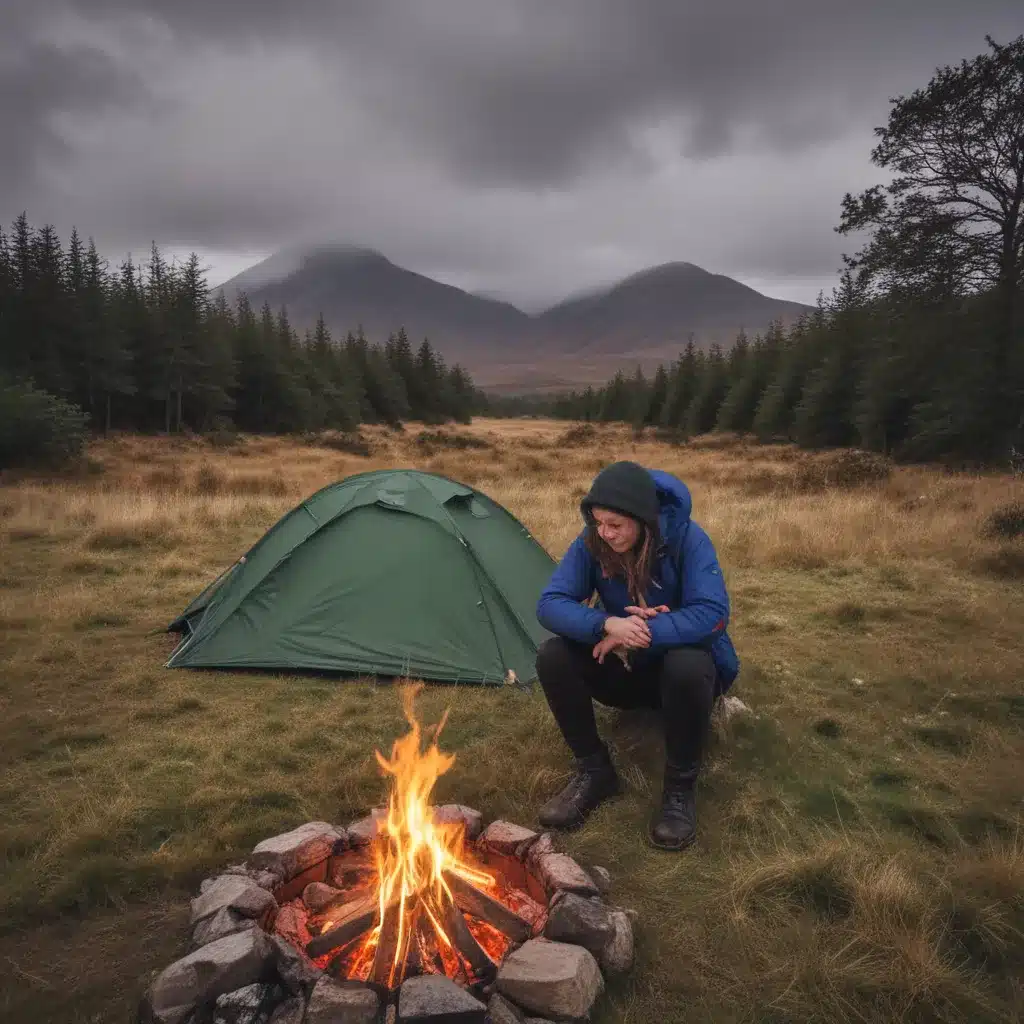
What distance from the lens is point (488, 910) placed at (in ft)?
9.31

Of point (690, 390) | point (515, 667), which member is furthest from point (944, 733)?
point (690, 390)

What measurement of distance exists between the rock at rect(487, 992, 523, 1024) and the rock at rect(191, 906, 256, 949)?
99 centimetres

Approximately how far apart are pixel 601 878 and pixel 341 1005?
1392 mm

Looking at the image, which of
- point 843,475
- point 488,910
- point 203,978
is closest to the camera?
point 203,978

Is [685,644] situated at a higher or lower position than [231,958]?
higher

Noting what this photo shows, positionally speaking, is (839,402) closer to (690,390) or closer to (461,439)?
(461,439)

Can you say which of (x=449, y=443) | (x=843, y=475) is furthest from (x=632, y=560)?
(x=449, y=443)

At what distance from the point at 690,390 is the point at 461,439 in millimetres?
28502

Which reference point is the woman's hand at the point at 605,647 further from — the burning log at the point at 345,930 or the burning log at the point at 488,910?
the burning log at the point at 345,930

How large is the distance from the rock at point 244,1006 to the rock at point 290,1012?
3 cm

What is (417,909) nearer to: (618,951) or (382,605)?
(618,951)

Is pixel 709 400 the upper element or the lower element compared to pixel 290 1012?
upper

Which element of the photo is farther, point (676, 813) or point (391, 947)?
point (676, 813)

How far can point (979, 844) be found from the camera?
3.59m
